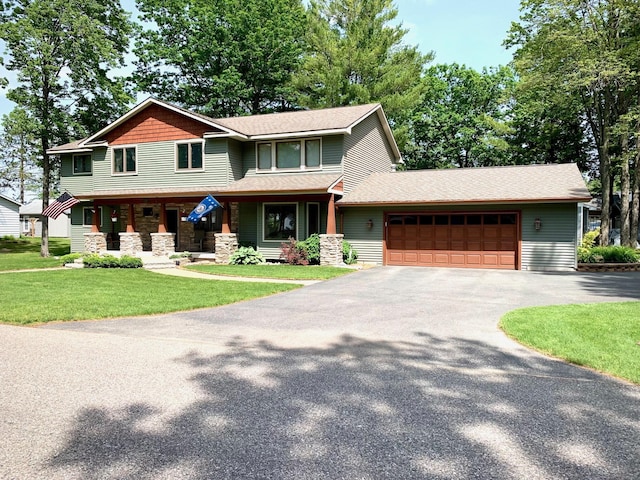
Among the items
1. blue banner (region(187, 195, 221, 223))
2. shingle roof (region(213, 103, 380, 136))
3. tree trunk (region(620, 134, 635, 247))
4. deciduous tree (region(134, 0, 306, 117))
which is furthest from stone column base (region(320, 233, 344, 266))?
deciduous tree (region(134, 0, 306, 117))

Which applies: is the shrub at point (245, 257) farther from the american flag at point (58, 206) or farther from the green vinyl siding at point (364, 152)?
the american flag at point (58, 206)

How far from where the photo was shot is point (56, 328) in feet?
23.3

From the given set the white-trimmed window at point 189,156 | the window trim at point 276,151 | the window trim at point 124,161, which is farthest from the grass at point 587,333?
the window trim at point 124,161

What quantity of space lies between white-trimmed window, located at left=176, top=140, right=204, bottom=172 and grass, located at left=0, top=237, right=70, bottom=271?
7.08 metres

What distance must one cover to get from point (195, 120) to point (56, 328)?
48.7 ft

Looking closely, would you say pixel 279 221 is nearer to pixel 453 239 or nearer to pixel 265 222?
pixel 265 222

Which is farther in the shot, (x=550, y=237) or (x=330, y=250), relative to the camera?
(x=330, y=250)

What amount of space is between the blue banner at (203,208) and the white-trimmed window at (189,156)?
2.45 m

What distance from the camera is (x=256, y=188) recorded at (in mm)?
18172

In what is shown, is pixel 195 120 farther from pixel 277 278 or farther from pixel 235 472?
pixel 235 472

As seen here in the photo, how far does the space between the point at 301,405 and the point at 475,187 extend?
53.1ft

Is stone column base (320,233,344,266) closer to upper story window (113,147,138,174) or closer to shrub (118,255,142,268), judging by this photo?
shrub (118,255,142,268)

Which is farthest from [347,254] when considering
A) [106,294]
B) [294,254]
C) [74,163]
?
[74,163]

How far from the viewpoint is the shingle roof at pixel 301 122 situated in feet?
62.5
